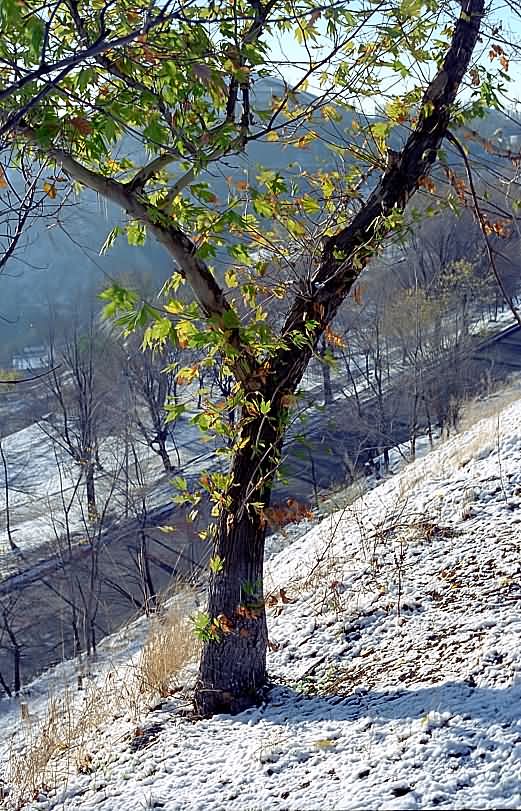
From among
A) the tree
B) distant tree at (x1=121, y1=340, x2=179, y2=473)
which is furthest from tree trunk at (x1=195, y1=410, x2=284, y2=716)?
distant tree at (x1=121, y1=340, x2=179, y2=473)

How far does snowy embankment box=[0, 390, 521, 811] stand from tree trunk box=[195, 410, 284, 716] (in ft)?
0.50

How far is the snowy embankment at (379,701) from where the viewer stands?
2.72 m

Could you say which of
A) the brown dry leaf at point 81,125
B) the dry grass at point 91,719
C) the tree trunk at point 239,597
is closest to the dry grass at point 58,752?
the dry grass at point 91,719

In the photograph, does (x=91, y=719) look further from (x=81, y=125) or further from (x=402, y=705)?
(x=81, y=125)

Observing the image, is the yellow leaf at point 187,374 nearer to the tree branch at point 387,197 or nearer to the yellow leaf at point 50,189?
the tree branch at point 387,197

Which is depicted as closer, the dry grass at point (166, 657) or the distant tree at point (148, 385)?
the dry grass at point (166, 657)

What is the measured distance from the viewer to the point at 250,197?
3.72 meters

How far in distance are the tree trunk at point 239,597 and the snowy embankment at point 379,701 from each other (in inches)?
5.9

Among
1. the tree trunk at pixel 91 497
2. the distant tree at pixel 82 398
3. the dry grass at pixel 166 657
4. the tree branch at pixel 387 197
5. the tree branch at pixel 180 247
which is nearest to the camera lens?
the tree branch at pixel 180 247

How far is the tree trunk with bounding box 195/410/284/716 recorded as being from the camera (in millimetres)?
4062

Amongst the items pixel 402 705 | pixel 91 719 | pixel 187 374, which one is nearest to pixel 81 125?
pixel 187 374

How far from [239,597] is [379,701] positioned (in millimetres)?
977

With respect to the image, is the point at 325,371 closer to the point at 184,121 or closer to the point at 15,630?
the point at 15,630

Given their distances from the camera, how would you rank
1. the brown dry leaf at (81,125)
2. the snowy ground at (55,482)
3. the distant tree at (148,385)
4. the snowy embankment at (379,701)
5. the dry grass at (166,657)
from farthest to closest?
the distant tree at (148,385)
the snowy ground at (55,482)
the dry grass at (166,657)
the brown dry leaf at (81,125)
the snowy embankment at (379,701)
